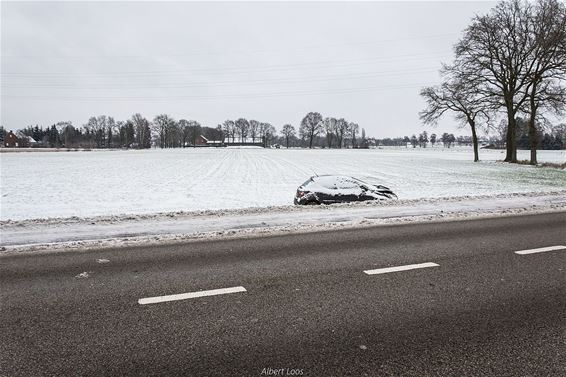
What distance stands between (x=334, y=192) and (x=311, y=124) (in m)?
141

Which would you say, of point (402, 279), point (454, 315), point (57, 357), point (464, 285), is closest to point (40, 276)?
point (57, 357)

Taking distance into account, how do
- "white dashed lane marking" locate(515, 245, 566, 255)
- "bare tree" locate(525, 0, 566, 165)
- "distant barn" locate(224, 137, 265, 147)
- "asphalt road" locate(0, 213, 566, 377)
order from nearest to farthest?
"asphalt road" locate(0, 213, 566, 377) → "white dashed lane marking" locate(515, 245, 566, 255) → "bare tree" locate(525, 0, 566, 165) → "distant barn" locate(224, 137, 265, 147)

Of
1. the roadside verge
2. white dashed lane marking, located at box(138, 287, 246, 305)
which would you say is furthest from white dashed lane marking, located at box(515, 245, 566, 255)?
white dashed lane marking, located at box(138, 287, 246, 305)

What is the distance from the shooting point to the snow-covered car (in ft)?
42.8

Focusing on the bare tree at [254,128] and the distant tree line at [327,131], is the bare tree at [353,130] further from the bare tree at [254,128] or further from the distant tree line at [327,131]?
the bare tree at [254,128]

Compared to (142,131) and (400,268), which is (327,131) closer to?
(142,131)

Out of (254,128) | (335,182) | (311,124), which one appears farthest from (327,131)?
(335,182)

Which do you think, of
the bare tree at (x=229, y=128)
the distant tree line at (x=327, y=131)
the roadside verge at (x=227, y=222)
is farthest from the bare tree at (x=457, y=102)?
the bare tree at (x=229, y=128)

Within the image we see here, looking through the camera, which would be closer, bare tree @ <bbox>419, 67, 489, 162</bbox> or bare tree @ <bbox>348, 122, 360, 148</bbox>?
bare tree @ <bbox>419, 67, 489, 162</bbox>

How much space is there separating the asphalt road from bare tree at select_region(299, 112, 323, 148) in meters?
146

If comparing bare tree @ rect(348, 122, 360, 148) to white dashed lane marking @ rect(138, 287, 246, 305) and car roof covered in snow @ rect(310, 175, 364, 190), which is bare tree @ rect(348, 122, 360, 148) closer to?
Result: car roof covered in snow @ rect(310, 175, 364, 190)

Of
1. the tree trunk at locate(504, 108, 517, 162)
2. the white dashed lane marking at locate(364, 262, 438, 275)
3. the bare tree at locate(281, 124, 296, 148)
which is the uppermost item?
the bare tree at locate(281, 124, 296, 148)

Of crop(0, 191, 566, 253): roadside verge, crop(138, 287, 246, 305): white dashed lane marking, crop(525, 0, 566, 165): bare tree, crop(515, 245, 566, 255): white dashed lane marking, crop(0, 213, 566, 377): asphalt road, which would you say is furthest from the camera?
crop(525, 0, 566, 165): bare tree

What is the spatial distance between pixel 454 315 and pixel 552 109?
140ft
